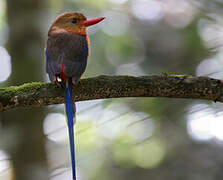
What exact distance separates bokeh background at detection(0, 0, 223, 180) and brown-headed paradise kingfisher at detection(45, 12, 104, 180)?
0.25 meters

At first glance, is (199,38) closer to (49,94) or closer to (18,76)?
(18,76)

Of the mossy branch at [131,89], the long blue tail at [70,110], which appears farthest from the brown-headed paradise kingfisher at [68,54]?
the mossy branch at [131,89]

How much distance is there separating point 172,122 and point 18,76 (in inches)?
106

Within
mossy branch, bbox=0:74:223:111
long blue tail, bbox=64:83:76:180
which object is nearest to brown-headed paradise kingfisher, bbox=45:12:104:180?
long blue tail, bbox=64:83:76:180

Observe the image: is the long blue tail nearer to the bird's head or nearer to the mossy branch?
the mossy branch

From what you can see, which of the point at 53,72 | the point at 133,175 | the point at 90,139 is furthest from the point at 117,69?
the point at 53,72

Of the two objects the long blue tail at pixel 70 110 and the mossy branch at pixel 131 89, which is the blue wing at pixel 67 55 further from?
the mossy branch at pixel 131 89

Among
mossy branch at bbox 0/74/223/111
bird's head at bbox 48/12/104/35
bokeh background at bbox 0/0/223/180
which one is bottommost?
bokeh background at bbox 0/0/223/180

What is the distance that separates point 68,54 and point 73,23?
0.64 meters

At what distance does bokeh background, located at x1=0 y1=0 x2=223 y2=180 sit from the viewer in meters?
3.30

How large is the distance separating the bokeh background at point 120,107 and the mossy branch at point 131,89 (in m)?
0.15

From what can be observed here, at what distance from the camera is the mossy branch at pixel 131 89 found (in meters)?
2.31

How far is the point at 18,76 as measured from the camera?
3854 mm

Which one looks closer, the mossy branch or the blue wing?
the mossy branch
